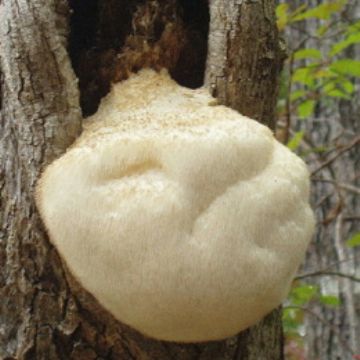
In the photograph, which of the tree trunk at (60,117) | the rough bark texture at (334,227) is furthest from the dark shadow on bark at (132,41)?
the rough bark texture at (334,227)

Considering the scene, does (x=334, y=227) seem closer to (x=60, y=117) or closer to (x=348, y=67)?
(x=348, y=67)

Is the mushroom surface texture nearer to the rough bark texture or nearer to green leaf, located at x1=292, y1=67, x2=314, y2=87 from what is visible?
green leaf, located at x1=292, y1=67, x2=314, y2=87

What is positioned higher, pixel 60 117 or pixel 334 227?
pixel 60 117

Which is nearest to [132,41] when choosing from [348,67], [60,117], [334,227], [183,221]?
[60,117]

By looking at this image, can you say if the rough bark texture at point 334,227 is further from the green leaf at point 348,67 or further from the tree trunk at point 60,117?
the tree trunk at point 60,117

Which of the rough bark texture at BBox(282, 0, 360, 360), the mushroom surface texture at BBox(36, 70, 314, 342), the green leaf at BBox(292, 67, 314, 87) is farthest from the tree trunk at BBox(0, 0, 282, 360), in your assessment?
the rough bark texture at BBox(282, 0, 360, 360)

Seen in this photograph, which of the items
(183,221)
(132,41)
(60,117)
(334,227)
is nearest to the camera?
(183,221)

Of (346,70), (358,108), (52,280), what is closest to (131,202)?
(52,280)

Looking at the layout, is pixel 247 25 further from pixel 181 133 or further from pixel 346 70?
pixel 346 70
